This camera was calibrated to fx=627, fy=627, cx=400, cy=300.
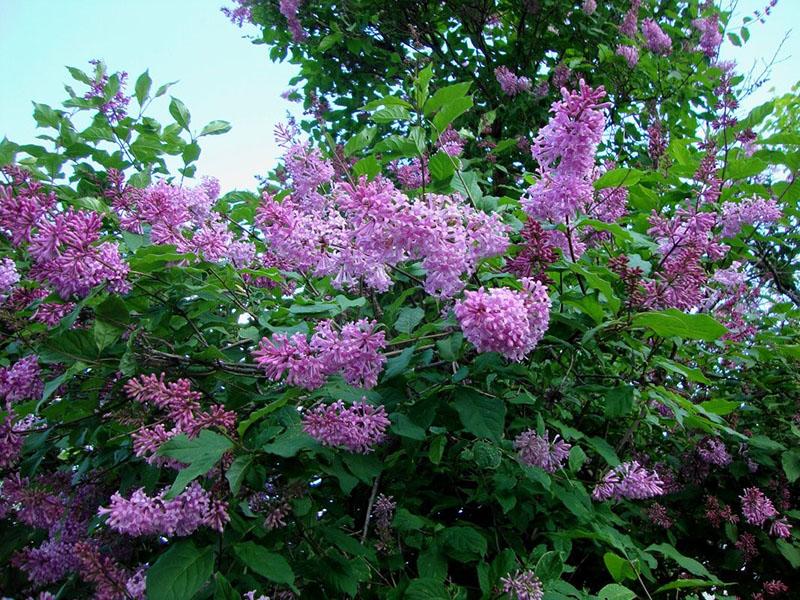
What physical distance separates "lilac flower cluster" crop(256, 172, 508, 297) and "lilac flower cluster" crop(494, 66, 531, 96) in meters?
3.56

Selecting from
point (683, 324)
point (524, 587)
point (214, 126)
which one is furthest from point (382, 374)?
point (214, 126)

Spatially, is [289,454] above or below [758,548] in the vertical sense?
above

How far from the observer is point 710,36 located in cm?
512

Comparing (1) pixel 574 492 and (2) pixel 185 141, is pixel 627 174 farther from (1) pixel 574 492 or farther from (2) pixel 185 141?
(2) pixel 185 141

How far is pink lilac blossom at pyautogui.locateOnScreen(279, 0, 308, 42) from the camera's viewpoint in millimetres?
5508

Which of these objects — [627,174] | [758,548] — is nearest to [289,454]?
[627,174]

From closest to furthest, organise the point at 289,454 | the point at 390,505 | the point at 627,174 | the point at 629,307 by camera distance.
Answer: the point at 289,454, the point at 629,307, the point at 627,174, the point at 390,505

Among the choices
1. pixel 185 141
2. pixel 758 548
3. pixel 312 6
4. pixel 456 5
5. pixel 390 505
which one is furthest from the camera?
pixel 312 6

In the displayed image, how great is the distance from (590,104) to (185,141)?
1961 mm

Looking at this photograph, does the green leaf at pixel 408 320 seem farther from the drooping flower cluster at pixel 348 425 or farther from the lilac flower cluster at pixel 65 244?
the lilac flower cluster at pixel 65 244

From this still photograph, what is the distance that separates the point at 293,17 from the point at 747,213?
4546 millimetres

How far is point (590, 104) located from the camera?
1498 mm

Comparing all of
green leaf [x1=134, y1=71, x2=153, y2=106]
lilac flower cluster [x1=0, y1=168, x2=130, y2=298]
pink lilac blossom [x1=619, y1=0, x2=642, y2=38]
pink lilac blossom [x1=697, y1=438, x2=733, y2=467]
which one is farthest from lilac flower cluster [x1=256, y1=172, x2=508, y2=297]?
pink lilac blossom [x1=619, y1=0, x2=642, y2=38]

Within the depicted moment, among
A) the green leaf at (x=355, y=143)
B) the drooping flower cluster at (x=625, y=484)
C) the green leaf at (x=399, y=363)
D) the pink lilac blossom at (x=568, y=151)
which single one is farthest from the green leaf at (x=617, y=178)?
the drooping flower cluster at (x=625, y=484)
